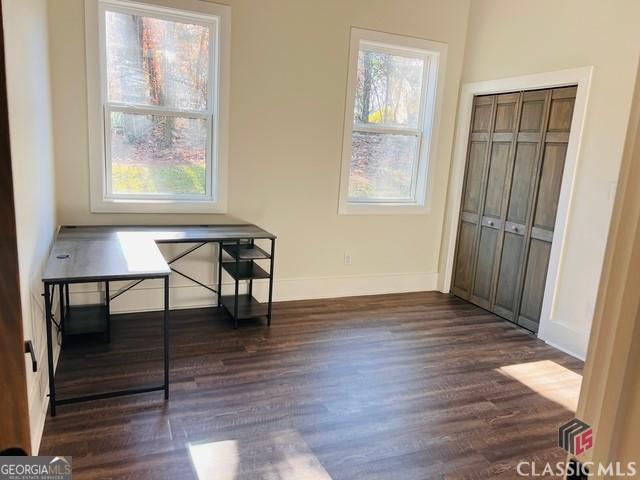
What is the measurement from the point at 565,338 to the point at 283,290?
248cm

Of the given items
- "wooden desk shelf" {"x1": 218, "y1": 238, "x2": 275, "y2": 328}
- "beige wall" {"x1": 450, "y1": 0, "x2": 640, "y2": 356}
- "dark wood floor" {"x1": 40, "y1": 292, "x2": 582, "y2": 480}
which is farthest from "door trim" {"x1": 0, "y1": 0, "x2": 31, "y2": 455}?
"beige wall" {"x1": 450, "y1": 0, "x2": 640, "y2": 356}

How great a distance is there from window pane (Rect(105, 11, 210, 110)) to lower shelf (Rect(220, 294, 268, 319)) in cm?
171

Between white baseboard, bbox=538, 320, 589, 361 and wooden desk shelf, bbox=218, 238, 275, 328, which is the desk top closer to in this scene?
wooden desk shelf, bbox=218, 238, 275, 328

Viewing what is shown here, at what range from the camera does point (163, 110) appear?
12.6 ft

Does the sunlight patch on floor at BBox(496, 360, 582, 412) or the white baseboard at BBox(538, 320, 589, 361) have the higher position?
the white baseboard at BBox(538, 320, 589, 361)

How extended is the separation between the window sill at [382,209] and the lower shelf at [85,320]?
2330mm

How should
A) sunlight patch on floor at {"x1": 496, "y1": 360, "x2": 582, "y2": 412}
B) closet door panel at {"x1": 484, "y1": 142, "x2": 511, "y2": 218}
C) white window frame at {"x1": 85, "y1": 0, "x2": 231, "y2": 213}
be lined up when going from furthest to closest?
closet door panel at {"x1": 484, "y1": 142, "x2": 511, "y2": 218} → white window frame at {"x1": 85, "y1": 0, "x2": 231, "y2": 213} → sunlight patch on floor at {"x1": 496, "y1": 360, "x2": 582, "y2": 412}

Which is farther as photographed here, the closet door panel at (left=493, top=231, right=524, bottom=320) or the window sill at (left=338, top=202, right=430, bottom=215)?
the window sill at (left=338, top=202, right=430, bottom=215)

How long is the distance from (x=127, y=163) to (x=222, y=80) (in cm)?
106

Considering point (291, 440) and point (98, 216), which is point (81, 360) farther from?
point (291, 440)

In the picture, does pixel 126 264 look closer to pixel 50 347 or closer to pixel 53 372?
pixel 50 347

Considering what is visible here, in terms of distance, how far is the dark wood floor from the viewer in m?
2.21

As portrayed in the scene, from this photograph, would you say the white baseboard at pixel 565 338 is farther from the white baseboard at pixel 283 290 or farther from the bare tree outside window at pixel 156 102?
the bare tree outside window at pixel 156 102

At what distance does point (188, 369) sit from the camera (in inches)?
119
